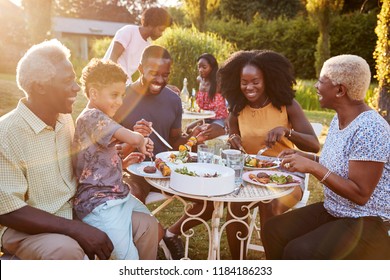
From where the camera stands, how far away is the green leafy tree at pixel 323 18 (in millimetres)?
18547

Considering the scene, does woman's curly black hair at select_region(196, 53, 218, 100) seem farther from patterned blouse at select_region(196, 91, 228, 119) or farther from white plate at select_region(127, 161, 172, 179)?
white plate at select_region(127, 161, 172, 179)

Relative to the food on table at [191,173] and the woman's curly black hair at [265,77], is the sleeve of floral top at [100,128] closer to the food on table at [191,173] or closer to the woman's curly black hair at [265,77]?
the food on table at [191,173]

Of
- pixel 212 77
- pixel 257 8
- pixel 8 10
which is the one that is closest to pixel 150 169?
pixel 212 77

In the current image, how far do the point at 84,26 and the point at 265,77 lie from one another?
1407 inches

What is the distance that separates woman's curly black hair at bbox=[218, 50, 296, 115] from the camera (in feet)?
12.2

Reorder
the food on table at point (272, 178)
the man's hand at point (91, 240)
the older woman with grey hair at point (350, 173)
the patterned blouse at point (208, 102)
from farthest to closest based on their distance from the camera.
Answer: the patterned blouse at point (208, 102) → the food on table at point (272, 178) → the older woman with grey hair at point (350, 173) → the man's hand at point (91, 240)


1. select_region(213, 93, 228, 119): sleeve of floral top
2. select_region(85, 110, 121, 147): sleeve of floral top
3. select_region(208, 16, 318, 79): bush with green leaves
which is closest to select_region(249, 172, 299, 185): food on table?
select_region(85, 110, 121, 147): sleeve of floral top

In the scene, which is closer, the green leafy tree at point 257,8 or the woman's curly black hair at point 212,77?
the woman's curly black hair at point 212,77

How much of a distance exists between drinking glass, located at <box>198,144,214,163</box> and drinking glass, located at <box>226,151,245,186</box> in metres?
0.20

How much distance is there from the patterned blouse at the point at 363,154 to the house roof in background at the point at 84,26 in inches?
1408

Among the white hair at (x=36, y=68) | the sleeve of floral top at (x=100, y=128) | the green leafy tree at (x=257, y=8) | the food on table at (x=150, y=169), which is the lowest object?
the food on table at (x=150, y=169)

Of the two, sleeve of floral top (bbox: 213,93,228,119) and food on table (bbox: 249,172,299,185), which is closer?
food on table (bbox: 249,172,299,185)

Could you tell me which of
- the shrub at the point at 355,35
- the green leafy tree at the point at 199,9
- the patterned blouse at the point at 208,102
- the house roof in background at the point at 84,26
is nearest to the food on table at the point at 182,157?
the patterned blouse at the point at 208,102
